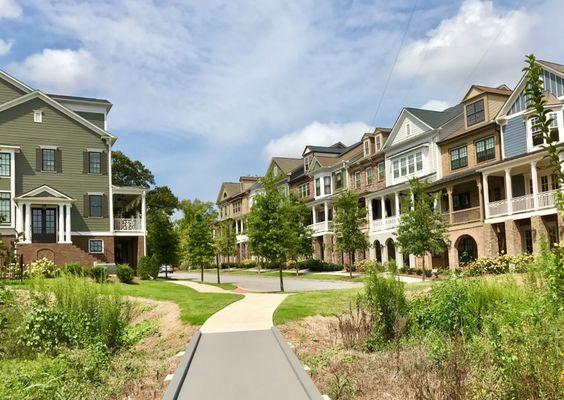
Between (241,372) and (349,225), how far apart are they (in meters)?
30.3

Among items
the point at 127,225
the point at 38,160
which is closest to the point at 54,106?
the point at 38,160

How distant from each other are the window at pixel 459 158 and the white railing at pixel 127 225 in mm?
23291

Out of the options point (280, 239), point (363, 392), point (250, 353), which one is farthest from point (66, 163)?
point (363, 392)

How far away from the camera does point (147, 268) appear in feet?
119

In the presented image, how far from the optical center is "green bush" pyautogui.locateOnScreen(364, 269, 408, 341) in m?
11.9

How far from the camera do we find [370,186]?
158 feet

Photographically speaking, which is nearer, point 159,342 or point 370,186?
point 159,342

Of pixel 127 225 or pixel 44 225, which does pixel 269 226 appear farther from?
pixel 44 225

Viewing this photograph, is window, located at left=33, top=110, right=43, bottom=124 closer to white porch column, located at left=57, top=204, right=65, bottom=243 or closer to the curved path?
white porch column, located at left=57, top=204, right=65, bottom=243

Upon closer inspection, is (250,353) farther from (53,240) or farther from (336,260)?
(336,260)

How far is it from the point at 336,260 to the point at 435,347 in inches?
1676

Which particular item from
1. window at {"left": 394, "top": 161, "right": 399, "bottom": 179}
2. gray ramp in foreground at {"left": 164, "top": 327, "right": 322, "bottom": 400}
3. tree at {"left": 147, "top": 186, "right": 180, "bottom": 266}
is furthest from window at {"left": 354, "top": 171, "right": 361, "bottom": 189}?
gray ramp in foreground at {"left": 164, "top": 327, "right": 322, "bottom": 400}

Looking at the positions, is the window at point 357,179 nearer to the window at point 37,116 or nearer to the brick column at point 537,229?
the brick column at point 537,229

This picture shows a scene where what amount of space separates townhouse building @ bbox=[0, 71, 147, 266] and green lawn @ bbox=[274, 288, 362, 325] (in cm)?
2148
